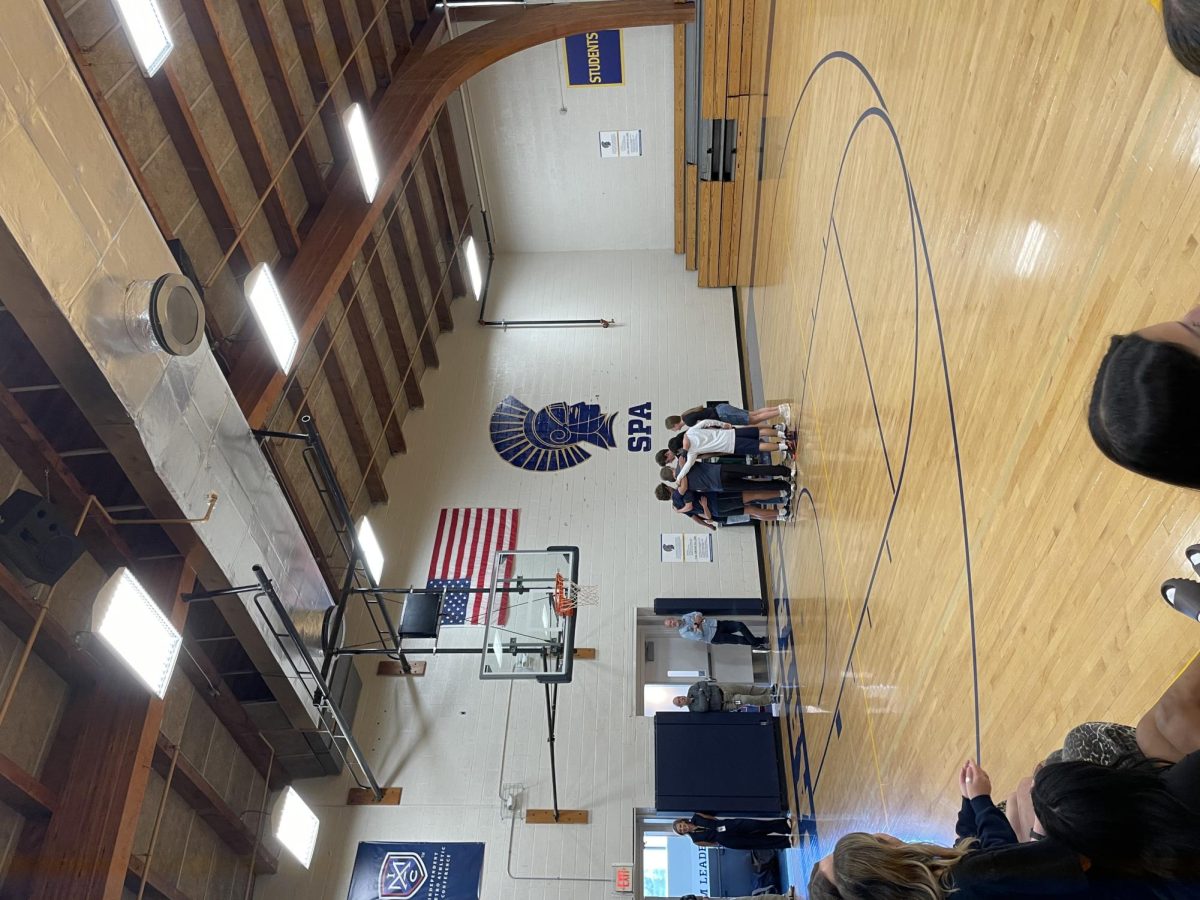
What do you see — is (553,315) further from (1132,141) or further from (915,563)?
(1132,141)

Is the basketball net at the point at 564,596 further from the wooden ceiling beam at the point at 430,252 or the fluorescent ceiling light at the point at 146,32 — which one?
the wooden ceiling beam at the point at 430,252

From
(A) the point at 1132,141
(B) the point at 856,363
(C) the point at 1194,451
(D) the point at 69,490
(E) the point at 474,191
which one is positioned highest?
(E) the point at 474,191

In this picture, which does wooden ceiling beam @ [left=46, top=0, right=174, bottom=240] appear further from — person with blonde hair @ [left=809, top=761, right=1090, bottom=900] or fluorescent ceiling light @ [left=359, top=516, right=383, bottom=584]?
person with blonde hair @ [left=809, top=761, right=1090, bottom=900]

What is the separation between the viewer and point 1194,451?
138 centimetres

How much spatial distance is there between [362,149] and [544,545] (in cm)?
460

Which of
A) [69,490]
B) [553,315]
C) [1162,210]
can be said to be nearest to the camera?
[1162,210]

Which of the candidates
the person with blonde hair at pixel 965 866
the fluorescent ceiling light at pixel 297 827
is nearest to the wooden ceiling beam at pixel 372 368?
the fluorescent ceiling light at pixel 297 827

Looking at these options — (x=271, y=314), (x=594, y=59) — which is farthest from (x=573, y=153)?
(x=271, y=314)

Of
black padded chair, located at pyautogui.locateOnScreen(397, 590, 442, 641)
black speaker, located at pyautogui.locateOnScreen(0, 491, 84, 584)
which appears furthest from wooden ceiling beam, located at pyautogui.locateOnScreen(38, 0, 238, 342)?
black padded chair, located at pyautogui.locateOnScreen(397, 590, 442, 641)

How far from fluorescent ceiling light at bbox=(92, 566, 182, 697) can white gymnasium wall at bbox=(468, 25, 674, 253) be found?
933cm

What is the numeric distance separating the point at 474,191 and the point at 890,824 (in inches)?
424

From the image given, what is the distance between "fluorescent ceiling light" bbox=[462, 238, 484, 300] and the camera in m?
12.0

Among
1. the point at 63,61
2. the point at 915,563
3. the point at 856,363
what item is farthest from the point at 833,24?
the point at 63,61

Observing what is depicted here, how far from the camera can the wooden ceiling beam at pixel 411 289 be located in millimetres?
10297
